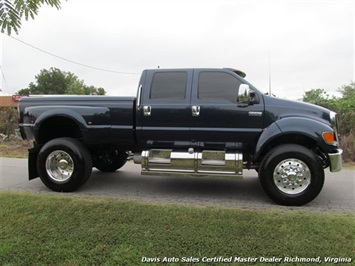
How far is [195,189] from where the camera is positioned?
5.56 meters

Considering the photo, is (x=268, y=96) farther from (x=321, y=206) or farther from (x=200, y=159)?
(x=321, y=206)

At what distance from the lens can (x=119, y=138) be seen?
5.33 meters

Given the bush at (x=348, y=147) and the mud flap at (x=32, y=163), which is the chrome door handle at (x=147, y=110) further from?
the bush at (x=348, y=147)

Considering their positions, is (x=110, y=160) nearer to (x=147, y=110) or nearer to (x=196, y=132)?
(x=147, y=110)

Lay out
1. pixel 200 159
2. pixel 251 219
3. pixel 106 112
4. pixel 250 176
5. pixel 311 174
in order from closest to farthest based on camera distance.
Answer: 1. pixel 251 219
2. pixel 311 174
3. pixel 200 159
4. pixel 106 112
5. pixel 250 176

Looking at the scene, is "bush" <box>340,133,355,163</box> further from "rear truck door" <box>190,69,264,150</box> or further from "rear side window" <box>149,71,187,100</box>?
"rear side window" <box>149,71,187,100</box>

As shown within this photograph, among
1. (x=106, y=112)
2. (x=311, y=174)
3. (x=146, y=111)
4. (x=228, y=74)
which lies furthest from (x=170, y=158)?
(x=311, y=174)

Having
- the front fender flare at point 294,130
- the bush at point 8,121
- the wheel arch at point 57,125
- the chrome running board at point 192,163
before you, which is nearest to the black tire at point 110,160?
the wheel arch at point 57,125

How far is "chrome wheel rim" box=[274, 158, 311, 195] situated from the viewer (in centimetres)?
452

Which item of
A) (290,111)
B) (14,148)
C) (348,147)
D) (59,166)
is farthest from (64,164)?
(348,147)

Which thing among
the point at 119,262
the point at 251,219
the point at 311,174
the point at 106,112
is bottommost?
the point at 119,262

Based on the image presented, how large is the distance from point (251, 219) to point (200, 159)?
60.1 inches

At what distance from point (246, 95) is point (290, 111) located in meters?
0.78

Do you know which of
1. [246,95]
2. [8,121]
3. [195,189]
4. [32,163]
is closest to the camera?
[246,95]
